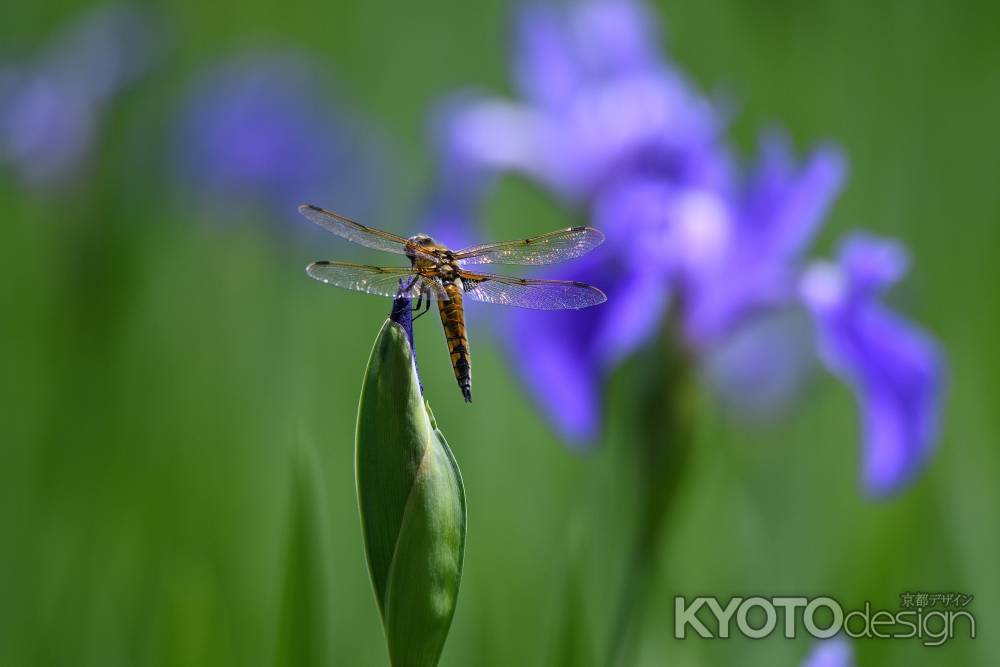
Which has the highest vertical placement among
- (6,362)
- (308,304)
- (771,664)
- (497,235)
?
(497,235)

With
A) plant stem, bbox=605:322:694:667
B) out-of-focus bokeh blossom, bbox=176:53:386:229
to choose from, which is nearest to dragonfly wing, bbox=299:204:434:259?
plant stem, bbox=605:322:694:667

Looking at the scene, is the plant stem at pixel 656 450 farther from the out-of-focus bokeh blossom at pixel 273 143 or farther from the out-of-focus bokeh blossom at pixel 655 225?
the out-of-focus bokeh blossom at pixel 273 143

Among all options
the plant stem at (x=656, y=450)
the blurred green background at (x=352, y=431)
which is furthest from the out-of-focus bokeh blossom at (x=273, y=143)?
the plant stem at (x=656, y=450)

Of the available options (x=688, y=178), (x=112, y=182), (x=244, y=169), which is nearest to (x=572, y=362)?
(x=688, y=178)

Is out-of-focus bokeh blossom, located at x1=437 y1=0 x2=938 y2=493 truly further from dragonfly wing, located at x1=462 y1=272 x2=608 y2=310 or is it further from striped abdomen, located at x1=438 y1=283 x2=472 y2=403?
striped abdomen, located at x1=438 y1=283 x2=472 y2=403

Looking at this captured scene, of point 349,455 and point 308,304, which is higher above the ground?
point 308,304

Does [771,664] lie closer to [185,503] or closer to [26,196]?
[185,503]
